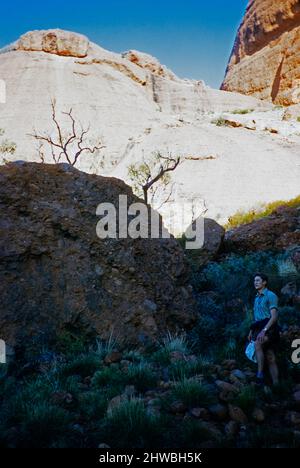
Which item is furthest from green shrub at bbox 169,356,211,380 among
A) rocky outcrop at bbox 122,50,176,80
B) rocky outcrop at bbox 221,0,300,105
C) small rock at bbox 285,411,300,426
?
rocky outcrop at bbox 122,50,176,80

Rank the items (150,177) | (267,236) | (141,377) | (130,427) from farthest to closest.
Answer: (150,177)
(267,236)
(141,377)
(130,427)

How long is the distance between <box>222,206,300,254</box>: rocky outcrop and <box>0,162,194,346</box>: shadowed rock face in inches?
130

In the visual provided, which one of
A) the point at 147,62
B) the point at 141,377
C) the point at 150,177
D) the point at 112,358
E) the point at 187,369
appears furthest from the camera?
the point at 147,62

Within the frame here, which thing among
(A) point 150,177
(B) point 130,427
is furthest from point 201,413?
(A) point 150,177

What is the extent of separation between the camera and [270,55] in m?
57.4

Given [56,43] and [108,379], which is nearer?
[108,379]

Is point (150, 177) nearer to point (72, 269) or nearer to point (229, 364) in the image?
point (72, 269)

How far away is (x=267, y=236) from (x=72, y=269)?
5098 mm

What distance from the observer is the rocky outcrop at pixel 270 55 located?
53719 mm

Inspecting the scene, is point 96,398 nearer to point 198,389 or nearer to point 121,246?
point 198,389

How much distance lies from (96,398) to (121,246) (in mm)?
2389

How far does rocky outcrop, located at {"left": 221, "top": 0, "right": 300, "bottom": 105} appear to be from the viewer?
5372cm

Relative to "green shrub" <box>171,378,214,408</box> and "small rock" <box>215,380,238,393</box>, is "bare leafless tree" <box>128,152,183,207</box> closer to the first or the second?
"small rock" <box>215,380,238,393</box>

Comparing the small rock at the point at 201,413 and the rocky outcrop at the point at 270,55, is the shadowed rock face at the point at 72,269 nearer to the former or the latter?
the small rock at the point at 201,413
